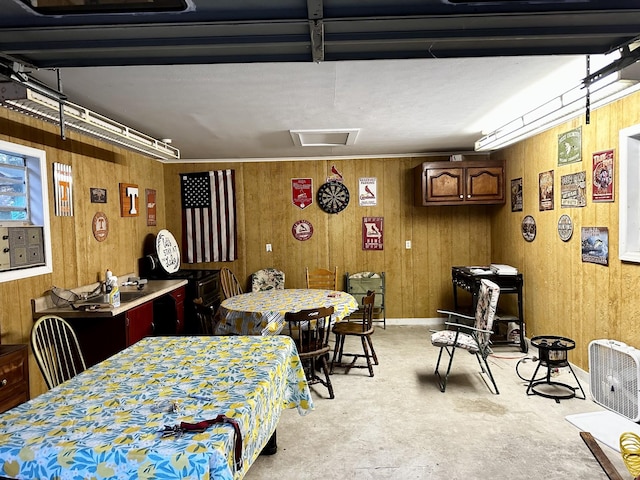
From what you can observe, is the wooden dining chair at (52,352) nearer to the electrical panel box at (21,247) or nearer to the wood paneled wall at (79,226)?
the wood paneled wall at (79,226)

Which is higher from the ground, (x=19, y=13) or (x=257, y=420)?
(x=19, y=13)

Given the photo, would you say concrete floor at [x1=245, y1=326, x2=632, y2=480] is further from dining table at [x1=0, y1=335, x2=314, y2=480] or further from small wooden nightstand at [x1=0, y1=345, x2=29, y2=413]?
small wooden nightstand at [x1=0, y1=345, x2=29, y2=413]

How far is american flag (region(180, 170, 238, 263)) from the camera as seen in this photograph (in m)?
6.11

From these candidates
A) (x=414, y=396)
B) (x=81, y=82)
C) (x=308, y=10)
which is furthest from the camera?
(x=414, y=396)

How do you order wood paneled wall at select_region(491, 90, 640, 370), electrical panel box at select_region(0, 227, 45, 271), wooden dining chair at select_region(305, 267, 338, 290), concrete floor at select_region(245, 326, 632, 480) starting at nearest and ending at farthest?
concrete floor at select_region(245, 326, 632, 480), electrical panel box at select_region(0, 227, 45, 271), wood paneled wall at select_region(491, 90, 640, 370), wooden dining chair at select_region(305, 267, 338, 290)

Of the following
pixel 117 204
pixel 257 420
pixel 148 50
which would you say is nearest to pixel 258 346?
pixel 257 420

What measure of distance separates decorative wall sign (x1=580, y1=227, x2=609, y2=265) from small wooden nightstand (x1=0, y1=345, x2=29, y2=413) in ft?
14.4

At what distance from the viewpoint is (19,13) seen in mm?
1451

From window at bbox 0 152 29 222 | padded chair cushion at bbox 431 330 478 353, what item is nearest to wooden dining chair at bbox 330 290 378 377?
padded chair cushion at bbox 431 330 478 353

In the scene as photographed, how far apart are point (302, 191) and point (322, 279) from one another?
4.42 feet

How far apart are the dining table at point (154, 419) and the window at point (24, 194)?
1.69 metres

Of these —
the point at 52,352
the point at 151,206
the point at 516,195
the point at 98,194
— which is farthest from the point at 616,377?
the point at 151,206

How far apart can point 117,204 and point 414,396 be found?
3769 mm

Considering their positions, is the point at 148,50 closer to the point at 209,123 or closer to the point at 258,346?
the point at 258,346
